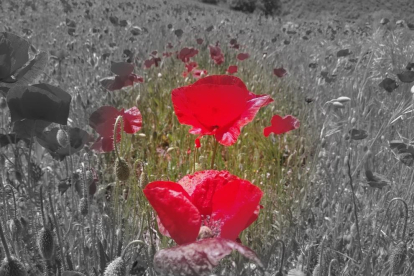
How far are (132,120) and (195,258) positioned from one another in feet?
2.41

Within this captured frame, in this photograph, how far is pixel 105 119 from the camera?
3.85 ft

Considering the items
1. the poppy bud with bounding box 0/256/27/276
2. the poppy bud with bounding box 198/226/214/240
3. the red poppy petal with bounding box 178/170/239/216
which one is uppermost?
the red poppy petal with bounding box 178/170/239/216

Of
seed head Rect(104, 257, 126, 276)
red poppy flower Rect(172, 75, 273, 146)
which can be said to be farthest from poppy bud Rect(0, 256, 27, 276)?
red poppy flower Rect(172, 75, 273, 146)

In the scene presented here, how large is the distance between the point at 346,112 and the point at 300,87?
1422 millimetres

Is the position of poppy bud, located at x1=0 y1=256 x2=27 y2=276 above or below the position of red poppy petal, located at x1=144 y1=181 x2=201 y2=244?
below

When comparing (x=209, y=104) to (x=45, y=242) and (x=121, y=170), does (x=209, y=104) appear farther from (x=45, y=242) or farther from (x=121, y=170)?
(x=45, y=242)

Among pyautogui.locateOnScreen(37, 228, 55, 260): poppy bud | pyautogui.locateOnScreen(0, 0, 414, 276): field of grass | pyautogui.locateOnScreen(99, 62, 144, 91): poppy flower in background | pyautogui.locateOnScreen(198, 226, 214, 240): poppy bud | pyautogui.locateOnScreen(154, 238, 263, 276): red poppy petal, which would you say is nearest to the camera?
pyautogui.locateOnScreen(154, 238, 263, 276): red poppy petal

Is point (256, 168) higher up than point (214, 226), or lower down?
lower down

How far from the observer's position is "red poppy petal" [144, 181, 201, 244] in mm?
556

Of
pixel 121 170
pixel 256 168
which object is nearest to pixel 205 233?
pixel 121 170

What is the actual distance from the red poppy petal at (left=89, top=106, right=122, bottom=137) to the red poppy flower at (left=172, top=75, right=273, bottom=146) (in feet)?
1.07

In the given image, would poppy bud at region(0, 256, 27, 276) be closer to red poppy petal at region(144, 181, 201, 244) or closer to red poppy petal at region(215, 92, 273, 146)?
red poppy petal at region(144, 181, 201, 244)

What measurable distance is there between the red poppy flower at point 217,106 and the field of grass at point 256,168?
15 centimetres

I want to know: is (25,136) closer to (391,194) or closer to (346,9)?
(391,194)
